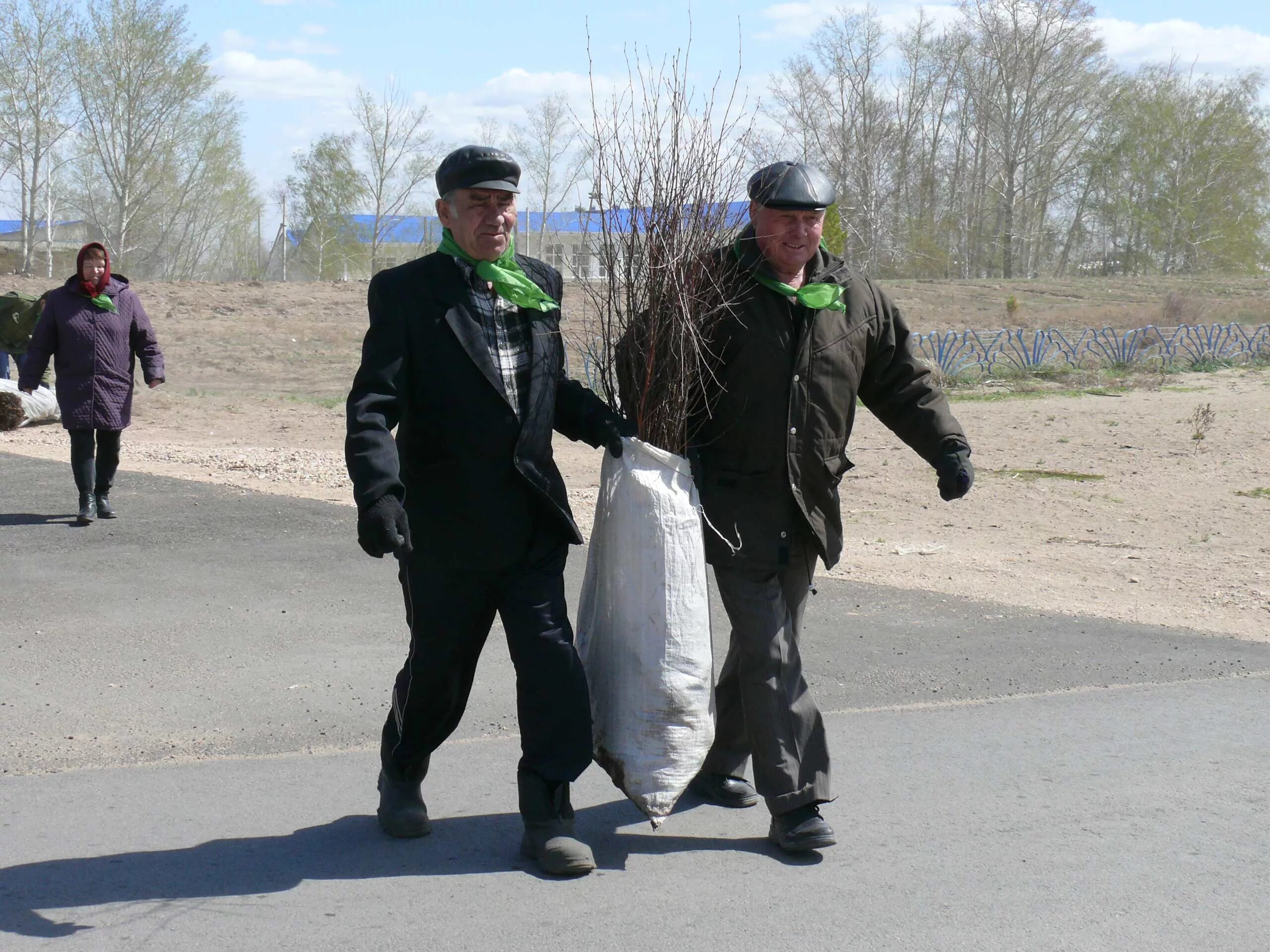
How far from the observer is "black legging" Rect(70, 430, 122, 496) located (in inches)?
353

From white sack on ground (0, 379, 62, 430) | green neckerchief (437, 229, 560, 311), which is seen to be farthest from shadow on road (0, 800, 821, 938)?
white sack on ground (0, 379, 62, 430)

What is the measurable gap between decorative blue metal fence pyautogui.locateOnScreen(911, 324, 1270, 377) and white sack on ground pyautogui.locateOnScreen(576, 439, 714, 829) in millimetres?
20800

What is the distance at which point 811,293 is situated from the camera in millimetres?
3836

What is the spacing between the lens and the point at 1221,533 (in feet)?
31.9

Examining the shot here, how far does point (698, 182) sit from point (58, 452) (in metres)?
10.7

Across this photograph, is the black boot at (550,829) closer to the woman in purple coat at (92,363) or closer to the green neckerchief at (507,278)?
the green neckerchief at (507,278)

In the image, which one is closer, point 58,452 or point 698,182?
point 698,182

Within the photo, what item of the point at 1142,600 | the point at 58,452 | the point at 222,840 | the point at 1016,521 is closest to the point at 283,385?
the point at 58,452

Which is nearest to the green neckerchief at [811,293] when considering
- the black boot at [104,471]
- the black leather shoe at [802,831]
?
the black leather shoe at [802,831]

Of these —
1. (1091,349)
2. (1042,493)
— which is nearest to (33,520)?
(1042,493)

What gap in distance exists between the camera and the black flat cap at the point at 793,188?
12.4 ft

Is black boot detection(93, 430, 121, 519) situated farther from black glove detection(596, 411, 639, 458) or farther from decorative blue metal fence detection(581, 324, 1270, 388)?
decorative blue metal fence detection(581, 324, 1270, 388)

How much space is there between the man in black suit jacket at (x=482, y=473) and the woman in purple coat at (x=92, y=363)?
19.0 ft

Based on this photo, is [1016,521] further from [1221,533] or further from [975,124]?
[975,124]
